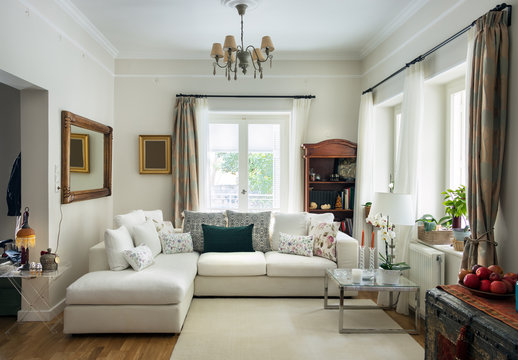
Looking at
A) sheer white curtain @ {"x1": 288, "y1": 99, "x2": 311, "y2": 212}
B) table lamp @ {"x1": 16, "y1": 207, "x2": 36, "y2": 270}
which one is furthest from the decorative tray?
table lamp @ {"x1": 16, "y1": 207, "x2": 36, "y2": 270}

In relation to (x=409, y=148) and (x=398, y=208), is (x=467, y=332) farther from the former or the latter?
(x=409, y=148)

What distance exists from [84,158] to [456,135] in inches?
158

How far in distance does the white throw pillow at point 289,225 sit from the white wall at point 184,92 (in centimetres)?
136

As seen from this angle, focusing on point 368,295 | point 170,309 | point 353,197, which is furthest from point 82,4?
point 368,295

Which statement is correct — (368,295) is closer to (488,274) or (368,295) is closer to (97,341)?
(488,274)

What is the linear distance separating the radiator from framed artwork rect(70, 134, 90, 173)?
11.9 ft

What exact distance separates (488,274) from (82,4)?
4282 mm

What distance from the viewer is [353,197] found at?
531cm

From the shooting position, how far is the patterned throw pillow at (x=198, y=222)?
465cm

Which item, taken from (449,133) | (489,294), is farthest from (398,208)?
(489,294)

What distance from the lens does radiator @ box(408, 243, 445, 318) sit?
325 cm

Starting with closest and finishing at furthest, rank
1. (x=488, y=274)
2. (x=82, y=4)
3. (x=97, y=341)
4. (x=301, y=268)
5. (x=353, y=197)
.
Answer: (x=488, y=274), (x=97, y=341), (x=82, y=4), (x=301, y=268), (x=353, y=197)

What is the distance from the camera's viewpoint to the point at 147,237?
4.09m

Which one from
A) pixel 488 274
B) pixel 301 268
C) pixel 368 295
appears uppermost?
pixel 488 274
